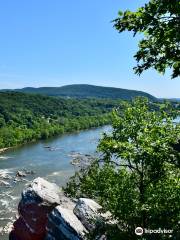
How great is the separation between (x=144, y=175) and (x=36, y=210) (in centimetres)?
1827

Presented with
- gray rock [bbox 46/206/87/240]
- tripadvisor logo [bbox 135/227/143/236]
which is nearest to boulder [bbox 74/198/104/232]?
gray rock [bbox 46/206/87/240]

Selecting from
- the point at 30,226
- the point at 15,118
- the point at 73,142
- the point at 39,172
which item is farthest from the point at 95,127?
the point at 30,226

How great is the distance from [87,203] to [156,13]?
64.6ft

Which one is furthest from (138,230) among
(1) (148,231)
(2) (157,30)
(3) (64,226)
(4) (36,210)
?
(4) (36,210)

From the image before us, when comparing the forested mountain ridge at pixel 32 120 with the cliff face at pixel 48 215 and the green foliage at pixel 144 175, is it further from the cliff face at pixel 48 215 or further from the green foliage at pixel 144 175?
the green foliage at pixel 144 175

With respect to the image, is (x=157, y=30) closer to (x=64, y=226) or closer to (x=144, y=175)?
(x=144, y=175)

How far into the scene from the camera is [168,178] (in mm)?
15164

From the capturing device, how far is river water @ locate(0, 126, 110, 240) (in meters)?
50.5

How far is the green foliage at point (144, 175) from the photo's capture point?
44.9 ft

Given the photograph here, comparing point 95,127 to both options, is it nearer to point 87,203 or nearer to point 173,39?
point 87,203

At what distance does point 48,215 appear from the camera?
2900 centimetres

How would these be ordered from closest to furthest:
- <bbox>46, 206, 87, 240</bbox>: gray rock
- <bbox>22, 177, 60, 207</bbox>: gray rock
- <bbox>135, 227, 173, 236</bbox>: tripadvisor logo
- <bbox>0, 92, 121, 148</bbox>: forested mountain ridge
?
<bbox>135, 227, 173, 236</bbox>: tripadvisor logo → <bbox>46, 206, 87, 240</bbox>: gray rock → <bbox>22, 177, 60, 207</bbox>: gray rock → <bbox>0, 92, 121, 148</bbox>: forested mountain ridge

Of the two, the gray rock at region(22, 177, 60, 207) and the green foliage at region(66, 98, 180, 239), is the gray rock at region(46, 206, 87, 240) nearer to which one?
the gray rock at region(22, 177, 60, 207)

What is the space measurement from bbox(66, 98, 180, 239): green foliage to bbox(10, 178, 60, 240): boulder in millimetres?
13709
